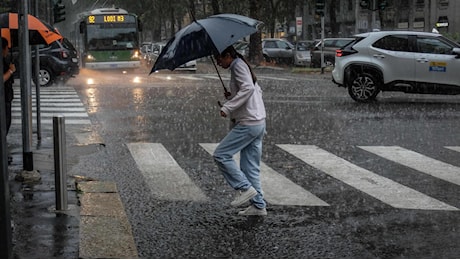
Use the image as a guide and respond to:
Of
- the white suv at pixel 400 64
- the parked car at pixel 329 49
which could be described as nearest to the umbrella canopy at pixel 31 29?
the white suv at pixel 400 64

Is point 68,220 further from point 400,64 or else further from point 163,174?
point 400,64

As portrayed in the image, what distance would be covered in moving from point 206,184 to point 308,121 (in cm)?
583

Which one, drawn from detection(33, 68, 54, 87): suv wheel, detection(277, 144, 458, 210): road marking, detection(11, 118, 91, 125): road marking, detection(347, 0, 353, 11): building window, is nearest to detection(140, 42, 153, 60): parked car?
detection(33, 68, 54, 87): suv wheel

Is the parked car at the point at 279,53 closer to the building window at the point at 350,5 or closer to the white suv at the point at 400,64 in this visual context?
the white suv at the point at 400,64

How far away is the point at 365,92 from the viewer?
16.2 metres

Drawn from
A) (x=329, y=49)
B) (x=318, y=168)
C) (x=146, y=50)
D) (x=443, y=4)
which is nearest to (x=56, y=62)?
(x=318, y=168)

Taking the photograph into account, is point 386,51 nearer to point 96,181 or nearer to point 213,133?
point 213,133

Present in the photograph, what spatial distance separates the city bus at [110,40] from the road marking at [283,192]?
938 inches

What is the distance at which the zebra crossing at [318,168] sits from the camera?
261 inches

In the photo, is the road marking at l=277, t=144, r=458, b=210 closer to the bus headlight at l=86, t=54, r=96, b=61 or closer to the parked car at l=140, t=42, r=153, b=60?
the bus headlight at l=86, t=54, r=96, b=61

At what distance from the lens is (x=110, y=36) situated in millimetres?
30844

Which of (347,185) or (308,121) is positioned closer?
(347,185)

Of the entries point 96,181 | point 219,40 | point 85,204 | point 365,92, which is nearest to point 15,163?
point 96,181

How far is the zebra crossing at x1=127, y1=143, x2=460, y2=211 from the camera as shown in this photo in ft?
21.7
